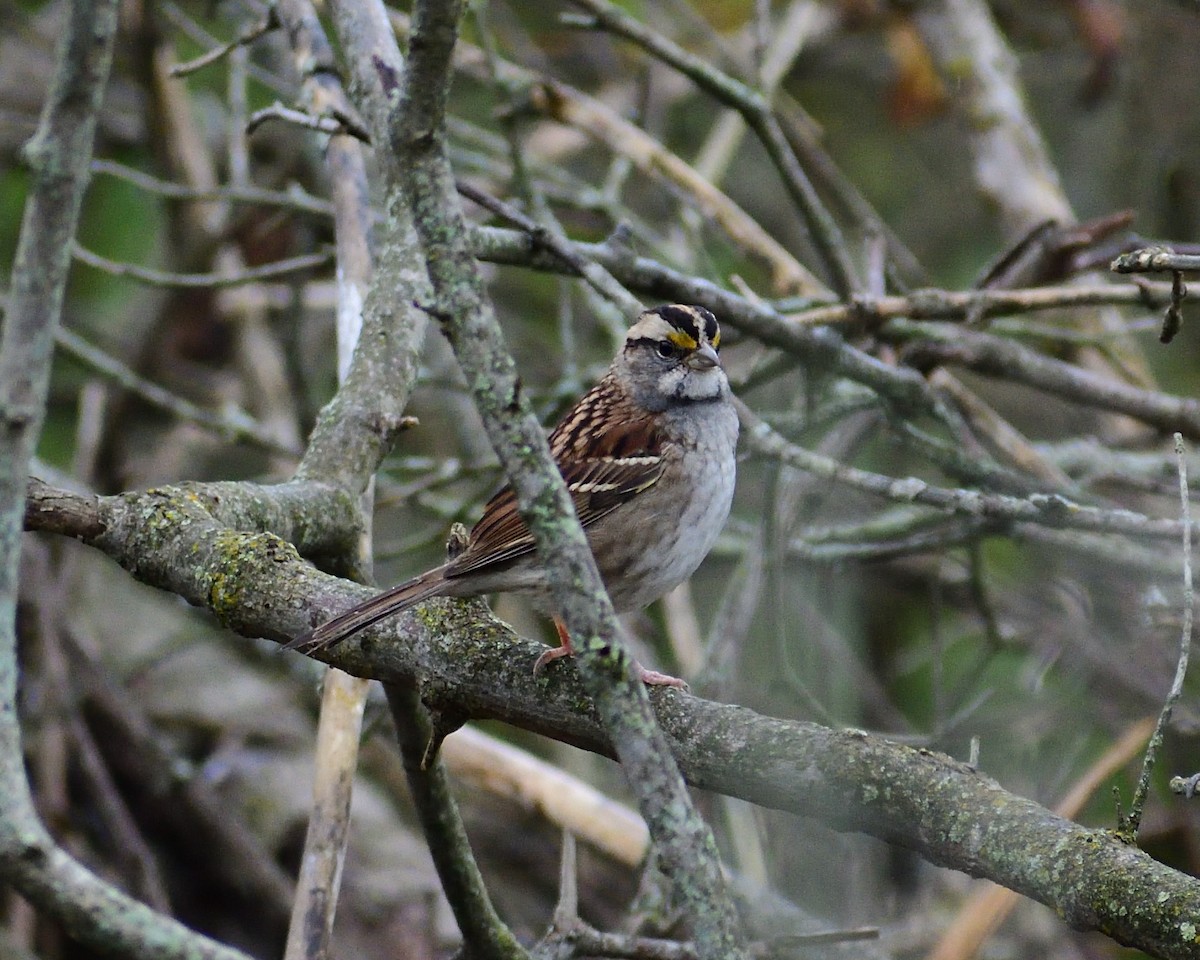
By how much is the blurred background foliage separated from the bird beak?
0.59 feet

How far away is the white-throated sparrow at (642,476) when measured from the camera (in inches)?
124

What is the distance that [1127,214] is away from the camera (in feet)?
13.6

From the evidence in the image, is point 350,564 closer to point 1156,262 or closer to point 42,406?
point 42,406

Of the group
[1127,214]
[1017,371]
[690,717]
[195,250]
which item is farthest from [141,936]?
[195,250]

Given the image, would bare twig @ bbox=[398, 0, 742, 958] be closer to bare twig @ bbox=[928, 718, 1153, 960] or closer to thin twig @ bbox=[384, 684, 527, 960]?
thin twig @ bbox=[384, 684, 527, 960]

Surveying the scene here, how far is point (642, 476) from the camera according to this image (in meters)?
3.49

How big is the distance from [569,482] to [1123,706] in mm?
2637

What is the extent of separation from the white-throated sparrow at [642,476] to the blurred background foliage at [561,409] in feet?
0.83

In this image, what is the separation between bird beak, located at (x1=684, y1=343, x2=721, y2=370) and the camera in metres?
3.76

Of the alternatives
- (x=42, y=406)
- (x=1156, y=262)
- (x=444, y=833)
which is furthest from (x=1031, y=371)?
(x=42, y=406)

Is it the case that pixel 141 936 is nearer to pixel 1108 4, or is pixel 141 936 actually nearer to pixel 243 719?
pixel 243 719

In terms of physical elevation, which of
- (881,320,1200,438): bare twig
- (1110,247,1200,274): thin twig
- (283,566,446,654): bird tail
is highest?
(881,320,1200,438): bare twig

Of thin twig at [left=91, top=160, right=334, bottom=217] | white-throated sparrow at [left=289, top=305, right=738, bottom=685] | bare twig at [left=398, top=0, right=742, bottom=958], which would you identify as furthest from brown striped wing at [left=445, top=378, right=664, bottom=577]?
bare twig at [left=398, top=0, right=742, bottom=958]

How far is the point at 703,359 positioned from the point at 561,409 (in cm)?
125
